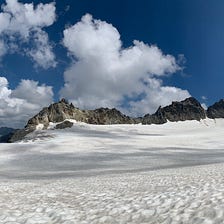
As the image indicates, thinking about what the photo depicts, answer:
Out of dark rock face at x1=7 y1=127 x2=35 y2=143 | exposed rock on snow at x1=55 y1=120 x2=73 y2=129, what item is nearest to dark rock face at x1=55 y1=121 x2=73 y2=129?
exposed rock on snow at x1=55 y1=120 x2=73 y2=129

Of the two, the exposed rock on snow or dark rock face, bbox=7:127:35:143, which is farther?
the exposed rock on snow

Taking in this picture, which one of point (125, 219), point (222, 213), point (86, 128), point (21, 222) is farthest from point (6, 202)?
point (86, 128)

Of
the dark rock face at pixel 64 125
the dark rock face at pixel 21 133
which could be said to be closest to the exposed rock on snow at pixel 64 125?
the dark rock face at pixel 64 125

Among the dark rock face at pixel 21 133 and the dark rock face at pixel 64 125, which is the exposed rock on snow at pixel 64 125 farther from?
the dark rock face at pixel 21 133

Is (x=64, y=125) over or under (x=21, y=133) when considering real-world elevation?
over

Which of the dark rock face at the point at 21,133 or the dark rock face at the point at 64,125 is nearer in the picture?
the dark rock face at the point at 21,133

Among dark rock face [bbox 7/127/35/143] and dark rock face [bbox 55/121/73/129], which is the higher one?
dark rock face [bbox 55/121/73/129]

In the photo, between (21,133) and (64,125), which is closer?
(21,133)

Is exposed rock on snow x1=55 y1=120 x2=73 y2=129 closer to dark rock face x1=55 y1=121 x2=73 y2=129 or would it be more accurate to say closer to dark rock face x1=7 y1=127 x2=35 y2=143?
dark rock face x1=55 y1=121 x2=73 y2=129

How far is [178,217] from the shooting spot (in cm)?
1263

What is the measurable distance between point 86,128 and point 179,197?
176 meters

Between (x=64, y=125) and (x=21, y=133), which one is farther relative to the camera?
(x=64, y=125)

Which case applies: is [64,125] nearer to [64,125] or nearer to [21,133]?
[64,125]

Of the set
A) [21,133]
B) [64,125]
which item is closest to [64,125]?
[64,125]
